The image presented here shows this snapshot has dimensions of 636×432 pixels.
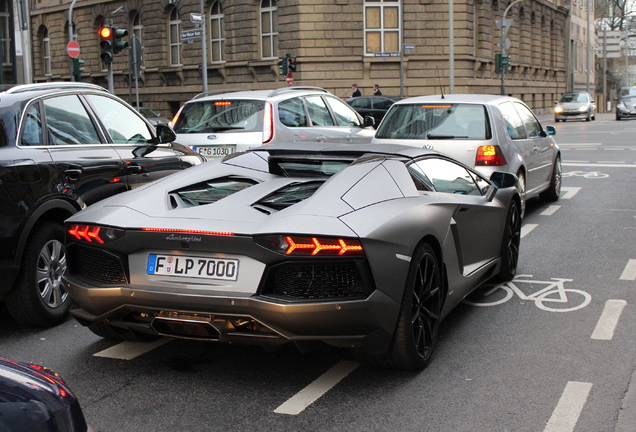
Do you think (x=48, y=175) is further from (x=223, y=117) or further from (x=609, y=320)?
(x=223, y=117)

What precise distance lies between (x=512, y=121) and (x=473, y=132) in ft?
2.96

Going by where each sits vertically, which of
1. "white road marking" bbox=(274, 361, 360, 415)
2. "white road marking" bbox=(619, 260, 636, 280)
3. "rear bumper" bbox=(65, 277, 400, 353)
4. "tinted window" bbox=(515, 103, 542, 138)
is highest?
"tinted window" bbox=(515, 103, 542, 138)

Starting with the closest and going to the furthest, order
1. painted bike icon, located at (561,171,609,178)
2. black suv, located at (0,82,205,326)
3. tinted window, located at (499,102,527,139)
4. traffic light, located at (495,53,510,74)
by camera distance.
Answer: black suv, located at (0,82,205,326) → tinted window, located at (499,102,527,139) → painted bike icon, located at (561,171,609,178) → traffic light, located at (495,53,510,74)

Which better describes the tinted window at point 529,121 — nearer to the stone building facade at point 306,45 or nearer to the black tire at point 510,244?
the black tire at point 510,244

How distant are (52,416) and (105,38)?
57.6 feet

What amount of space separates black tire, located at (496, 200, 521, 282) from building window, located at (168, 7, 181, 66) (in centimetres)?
3854

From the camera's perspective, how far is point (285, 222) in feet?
13.6

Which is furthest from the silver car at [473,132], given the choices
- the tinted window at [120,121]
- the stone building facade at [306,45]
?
the stone building facade at [306,45]

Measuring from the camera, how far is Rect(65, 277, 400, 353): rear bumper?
4059 mm

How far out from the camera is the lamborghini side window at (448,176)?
215 inches

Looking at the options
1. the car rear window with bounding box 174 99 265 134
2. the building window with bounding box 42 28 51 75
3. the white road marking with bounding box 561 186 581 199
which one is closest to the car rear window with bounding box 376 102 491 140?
the car rear window with bounding box 174 99 265 134

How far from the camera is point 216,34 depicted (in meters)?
42.1

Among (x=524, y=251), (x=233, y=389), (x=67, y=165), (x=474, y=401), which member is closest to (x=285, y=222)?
(x=233, y=389)

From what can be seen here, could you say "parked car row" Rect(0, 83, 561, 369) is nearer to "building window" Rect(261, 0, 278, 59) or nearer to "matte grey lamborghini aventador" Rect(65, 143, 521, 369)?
"matte grey lamborghini aventador" Rect(65, 143, 521, 369)
